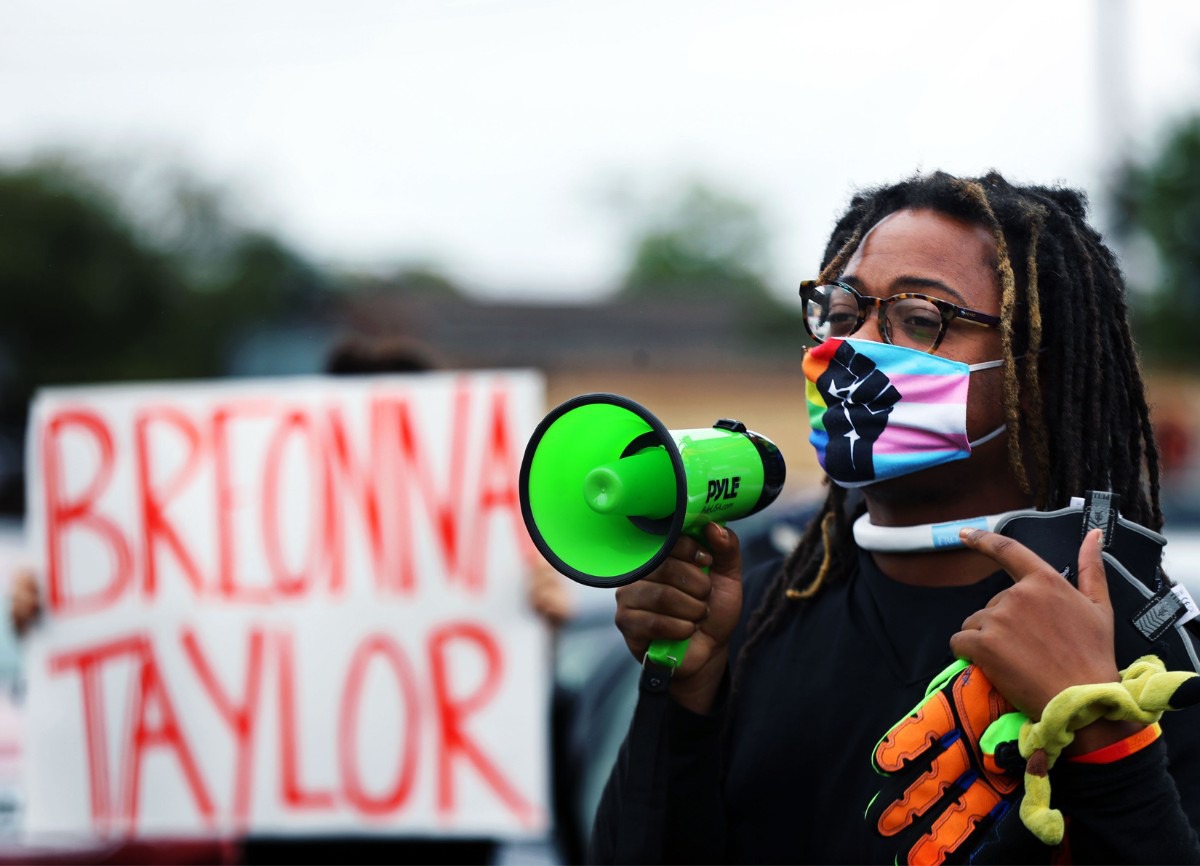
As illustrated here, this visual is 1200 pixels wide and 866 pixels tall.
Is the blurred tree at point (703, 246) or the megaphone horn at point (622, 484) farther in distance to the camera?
the blurred tree at point (703, 246)

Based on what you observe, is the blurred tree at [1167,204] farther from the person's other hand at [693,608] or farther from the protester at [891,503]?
the person's other hand at [693,608]

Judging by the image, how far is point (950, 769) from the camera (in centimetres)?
148

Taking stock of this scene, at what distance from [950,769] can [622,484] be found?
1.77ft

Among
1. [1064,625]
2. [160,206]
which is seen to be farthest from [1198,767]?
[160,206]

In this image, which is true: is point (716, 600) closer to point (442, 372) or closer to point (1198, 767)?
point (1198, 767)

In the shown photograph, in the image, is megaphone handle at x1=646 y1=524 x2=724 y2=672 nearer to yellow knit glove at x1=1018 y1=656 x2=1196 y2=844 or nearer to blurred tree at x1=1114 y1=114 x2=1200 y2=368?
yellow knit glove at x1=1018 y1=656 x2=1196 y2=844

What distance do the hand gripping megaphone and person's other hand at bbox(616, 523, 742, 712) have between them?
0.09ft

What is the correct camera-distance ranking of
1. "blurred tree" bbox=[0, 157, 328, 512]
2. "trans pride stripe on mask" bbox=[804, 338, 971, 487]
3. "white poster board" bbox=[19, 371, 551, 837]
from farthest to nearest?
"blurred tree" bbox=[0, 157, 328, 512]
"white poster board" bbox=[19, 371, 551, 837]
"trans pride stripe on mask" bbox=[804, 338, 971, 487]

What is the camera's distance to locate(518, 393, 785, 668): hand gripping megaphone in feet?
5.14

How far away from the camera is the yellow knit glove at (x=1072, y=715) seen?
4.33 ft

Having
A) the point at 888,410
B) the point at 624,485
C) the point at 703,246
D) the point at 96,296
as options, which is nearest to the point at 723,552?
the point at 624,485

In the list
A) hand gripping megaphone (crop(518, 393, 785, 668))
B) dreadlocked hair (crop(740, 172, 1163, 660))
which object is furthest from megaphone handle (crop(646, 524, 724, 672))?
dreadlocked hair (crop(740, 172, 1163, 660))

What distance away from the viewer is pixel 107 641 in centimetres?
334

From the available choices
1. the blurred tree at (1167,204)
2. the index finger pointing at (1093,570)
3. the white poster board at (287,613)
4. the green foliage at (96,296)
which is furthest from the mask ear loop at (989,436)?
the green foliage at (96,296)
